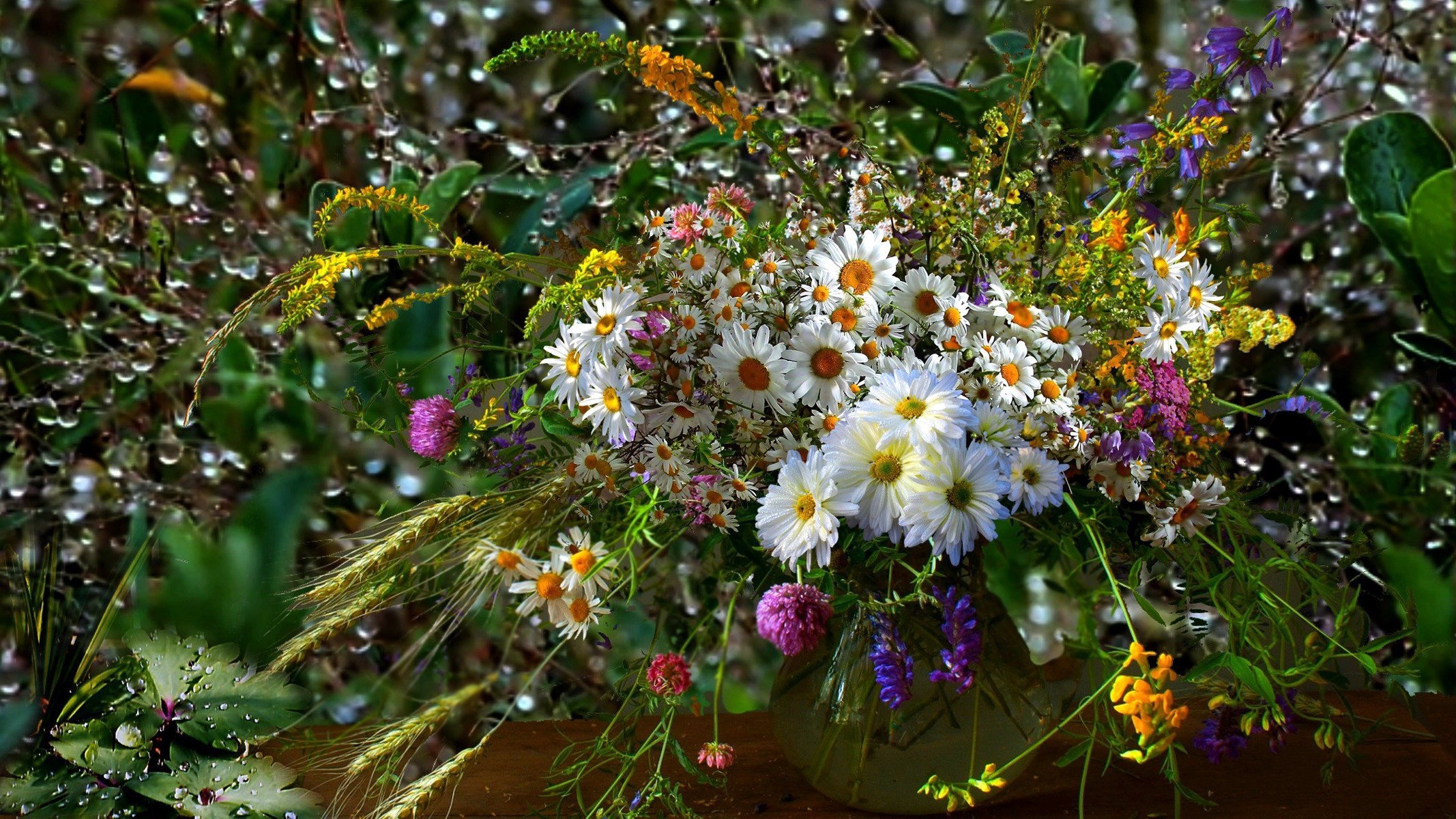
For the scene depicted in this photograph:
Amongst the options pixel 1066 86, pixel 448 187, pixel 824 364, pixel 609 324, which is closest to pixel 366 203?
pixel 609 324

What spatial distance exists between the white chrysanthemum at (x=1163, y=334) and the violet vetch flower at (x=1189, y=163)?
8 cm

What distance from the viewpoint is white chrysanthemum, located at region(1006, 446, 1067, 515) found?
594 millimetres

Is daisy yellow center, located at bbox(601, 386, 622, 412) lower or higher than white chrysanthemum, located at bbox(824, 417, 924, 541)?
higher

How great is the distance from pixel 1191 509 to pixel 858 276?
0.74 feet

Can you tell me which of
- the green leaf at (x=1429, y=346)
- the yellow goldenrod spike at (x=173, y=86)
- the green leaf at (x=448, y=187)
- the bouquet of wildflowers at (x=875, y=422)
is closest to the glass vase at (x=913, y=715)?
the bouquet of wildflowers at (x=875, y=422)

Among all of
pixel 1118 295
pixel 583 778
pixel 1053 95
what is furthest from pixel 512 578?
pixel 1053 95

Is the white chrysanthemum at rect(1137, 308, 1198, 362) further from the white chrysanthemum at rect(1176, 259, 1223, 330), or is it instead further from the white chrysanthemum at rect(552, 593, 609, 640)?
the white chrysanthemum at rect(552, 593, 609, 640)

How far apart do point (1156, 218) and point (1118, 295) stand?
0.12m

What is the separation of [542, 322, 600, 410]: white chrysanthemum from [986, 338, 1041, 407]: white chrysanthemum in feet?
0.68

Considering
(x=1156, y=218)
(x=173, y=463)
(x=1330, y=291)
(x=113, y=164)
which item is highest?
(x=1156, y=218)

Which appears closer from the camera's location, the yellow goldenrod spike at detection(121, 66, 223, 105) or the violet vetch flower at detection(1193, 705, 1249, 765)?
the violet vetch flower at detection(1193, 705, 1249, 765)

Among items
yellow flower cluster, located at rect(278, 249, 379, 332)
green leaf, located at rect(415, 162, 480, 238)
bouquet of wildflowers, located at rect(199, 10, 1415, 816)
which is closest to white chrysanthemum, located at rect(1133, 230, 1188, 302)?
bouquet of wildflowers, located at rect(199, 10, 1415, 816)

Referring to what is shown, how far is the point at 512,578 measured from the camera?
0.64 meters

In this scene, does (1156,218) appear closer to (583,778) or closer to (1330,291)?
(583,778)
